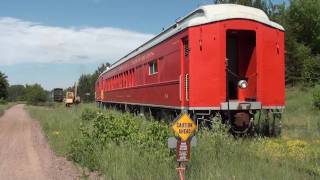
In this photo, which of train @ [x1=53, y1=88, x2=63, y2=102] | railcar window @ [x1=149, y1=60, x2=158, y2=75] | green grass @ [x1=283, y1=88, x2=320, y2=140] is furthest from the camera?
train @ [x1=53, y1=88, x2=63, y2=102]

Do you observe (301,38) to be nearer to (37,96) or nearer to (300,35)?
(300,35)

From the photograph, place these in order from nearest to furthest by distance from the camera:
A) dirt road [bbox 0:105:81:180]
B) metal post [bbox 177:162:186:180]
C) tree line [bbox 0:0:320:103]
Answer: metal post [bbox 177:162:186:180] → dirt road [bbox 0:105:81:180] → tree line [bbox 0:0:320:103]

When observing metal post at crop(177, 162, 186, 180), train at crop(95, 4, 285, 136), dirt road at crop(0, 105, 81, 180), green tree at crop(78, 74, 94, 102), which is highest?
green tree at crop(78, 74, 94, 102)

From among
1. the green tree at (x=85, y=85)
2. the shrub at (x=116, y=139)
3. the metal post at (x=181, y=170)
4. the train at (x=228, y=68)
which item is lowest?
the metal post at (x=181, y=170)

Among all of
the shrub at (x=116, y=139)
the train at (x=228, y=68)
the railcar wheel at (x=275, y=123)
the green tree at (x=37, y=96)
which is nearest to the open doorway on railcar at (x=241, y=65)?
the train at (x=228, y=68)

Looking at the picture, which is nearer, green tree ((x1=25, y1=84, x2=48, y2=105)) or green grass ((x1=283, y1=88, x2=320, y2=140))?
green grass ((x1=283, y1=88, x2=320, y2=140))

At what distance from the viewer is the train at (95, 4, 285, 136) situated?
14.3 m

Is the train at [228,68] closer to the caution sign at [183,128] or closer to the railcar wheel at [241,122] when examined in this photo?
the railcar wheel at [241,122]

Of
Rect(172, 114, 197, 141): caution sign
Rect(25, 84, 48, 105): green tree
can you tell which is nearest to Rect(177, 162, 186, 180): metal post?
Rect(172, 114, 197, 141): caution sign

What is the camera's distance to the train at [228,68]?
14.3m

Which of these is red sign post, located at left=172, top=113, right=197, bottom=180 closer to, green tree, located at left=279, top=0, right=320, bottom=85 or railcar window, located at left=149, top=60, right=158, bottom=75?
railcar window, located at left=149, top=60, right=158, bottom=75

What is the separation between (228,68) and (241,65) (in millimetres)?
469

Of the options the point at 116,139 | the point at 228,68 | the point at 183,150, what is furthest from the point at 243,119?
the point at 183,150

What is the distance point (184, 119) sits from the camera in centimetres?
850
